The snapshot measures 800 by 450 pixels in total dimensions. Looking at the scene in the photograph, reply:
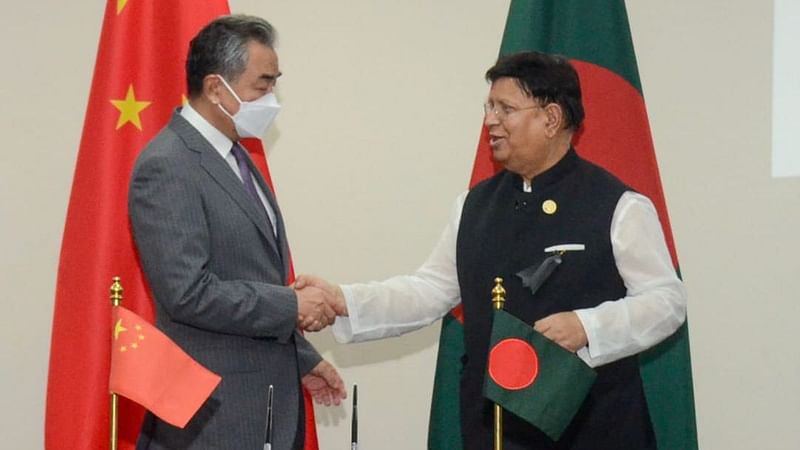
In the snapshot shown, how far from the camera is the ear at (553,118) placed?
112 inches

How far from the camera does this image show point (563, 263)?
2721 millimetres

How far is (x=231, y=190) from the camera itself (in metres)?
2.63

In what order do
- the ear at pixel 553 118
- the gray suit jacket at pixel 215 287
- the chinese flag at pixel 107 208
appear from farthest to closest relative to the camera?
the chinese flag at pixel 107 208, the ear at pixel 553 118, the gray suit jacket at pixel 215 287

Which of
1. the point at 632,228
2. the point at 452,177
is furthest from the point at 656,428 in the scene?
the point at 452,177

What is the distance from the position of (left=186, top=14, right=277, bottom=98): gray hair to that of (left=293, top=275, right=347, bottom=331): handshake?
0.52 meters

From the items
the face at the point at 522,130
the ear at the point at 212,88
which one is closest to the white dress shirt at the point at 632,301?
the face at the point at 522,130

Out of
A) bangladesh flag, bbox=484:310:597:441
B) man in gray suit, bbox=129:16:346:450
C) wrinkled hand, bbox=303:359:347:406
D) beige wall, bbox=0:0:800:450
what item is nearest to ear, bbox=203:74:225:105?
man in gray suit, bbox=129:16:346:450

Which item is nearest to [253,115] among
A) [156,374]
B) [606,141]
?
[156,374]

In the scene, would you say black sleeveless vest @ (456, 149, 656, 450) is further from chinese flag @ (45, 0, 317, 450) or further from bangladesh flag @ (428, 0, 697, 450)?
chinese flag @ (45, 0, 317, 450)

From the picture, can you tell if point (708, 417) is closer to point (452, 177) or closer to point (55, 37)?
point (452, 177)

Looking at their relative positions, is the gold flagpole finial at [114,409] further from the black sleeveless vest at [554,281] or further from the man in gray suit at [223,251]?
the black sleeveless vest at [554,281]

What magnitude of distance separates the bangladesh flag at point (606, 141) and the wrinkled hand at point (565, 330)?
77cm

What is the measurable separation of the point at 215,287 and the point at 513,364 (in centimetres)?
65

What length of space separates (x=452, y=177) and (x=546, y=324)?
1337 mm
